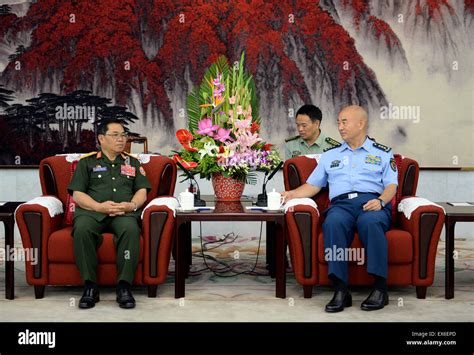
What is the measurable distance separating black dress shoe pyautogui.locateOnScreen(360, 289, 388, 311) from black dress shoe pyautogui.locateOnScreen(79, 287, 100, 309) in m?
1.55

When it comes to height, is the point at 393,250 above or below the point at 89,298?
above

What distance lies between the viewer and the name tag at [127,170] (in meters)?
4.80

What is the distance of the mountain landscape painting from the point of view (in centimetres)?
725

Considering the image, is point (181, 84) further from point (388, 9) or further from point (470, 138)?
point (470, 138)

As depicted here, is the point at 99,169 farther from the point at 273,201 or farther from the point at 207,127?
the point at 273,201

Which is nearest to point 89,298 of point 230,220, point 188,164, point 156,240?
point 156,240

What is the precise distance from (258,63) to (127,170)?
2.81 meters

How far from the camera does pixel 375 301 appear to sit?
14.1ft

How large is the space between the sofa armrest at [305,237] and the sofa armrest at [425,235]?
584mm

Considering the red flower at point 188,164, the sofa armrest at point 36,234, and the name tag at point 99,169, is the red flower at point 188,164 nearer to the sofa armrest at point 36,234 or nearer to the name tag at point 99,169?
the name tag at point 99,169

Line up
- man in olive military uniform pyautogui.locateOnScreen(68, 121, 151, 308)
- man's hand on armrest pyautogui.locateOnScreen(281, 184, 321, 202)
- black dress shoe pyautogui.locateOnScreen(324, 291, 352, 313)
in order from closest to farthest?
black dress shoe pyautogui.locateOnScreen(324, 291, 352, 313)
man in olive military uniform pyautogui.locateOnScreen(68, 121, 151, 308)
man's hand on armrest pyautogui.locateOnScreen(281, 184, 321, 202)

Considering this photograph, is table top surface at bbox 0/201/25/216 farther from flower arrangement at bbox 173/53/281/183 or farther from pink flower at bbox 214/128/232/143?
pink flower at bbox 214/128/232/143

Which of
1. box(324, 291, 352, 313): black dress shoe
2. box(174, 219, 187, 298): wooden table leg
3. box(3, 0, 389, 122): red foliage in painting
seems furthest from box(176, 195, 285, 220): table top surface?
box(3, 0, 389, 122): red foliage in painting

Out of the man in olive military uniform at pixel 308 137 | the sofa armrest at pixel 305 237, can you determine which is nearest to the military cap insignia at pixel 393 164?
the sofa armrest at pixel 305 237
